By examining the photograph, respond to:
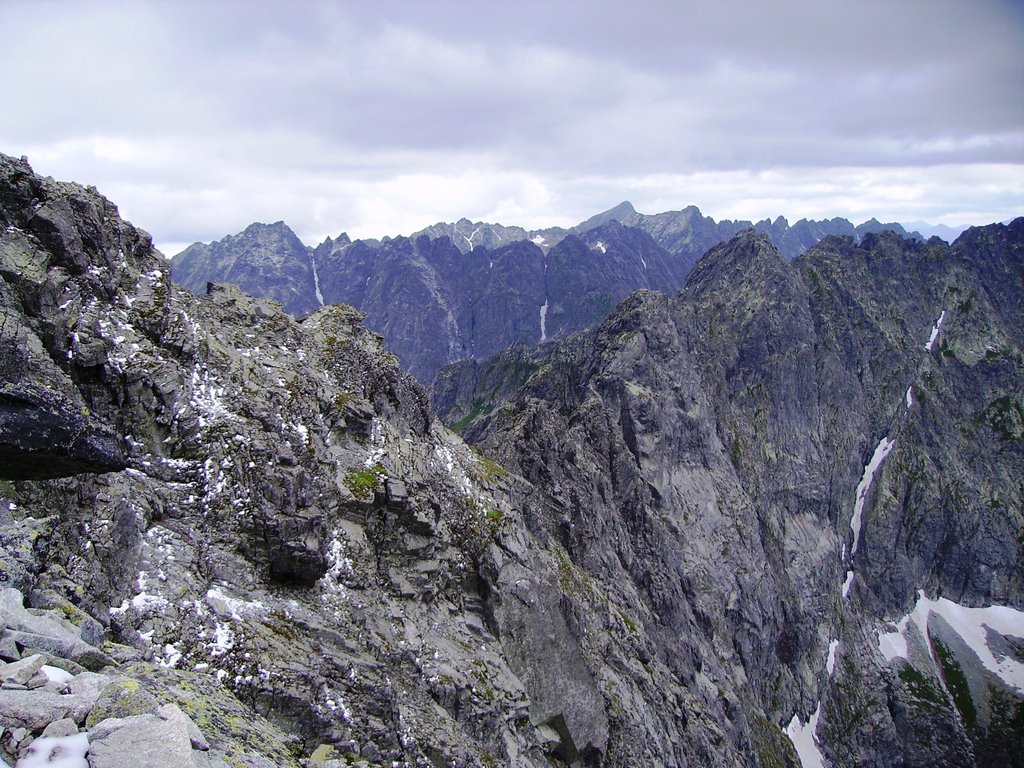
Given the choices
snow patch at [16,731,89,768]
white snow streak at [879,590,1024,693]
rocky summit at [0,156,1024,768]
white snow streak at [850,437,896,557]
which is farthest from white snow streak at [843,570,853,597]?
snow patch at [16,731,89,768]

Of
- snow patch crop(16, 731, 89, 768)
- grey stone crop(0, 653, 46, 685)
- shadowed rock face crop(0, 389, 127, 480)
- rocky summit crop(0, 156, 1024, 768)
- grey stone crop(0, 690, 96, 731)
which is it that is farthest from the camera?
shadowed rock face crop(0, 389, 127, 480)

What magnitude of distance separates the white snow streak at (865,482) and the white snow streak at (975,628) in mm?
21607

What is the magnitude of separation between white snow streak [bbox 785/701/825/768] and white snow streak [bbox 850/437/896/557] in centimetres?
5555

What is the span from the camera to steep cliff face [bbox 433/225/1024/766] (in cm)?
8350

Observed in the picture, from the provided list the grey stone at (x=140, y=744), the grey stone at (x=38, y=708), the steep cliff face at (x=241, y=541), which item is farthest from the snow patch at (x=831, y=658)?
the grey stone at (x=38, y=708)

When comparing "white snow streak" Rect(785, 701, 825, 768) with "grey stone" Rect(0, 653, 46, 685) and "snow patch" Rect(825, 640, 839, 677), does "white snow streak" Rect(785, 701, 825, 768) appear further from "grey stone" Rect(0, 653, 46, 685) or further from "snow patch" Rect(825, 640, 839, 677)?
"grey stone" Rect(0, 653, 46, 685)

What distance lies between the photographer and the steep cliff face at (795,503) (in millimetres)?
83500

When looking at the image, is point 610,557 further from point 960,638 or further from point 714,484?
point 960,638

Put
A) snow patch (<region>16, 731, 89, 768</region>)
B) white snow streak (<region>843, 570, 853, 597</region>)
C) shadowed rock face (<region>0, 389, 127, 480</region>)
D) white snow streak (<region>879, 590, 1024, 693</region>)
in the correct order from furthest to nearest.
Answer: white snow streak (<region>843, 570, 853, 597</region>)
white snow streak (<region>879, 590, 1024, 693</region>)
shadowed rock face (<region>0, 389, 127, 480</region>)
snow patch (<region>16, 731, 89, 768</region>)

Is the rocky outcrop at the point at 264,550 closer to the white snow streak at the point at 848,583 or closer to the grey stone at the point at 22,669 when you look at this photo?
the grey stone at the point at 22,669

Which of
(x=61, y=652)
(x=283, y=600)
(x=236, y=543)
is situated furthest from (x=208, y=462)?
(x=61, y=652)

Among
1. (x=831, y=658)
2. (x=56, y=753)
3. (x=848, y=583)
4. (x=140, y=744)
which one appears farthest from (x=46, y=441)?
(x=848, y=583)

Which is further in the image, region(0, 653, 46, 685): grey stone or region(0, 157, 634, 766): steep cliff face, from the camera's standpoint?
region(0, 157, 634, 766): steep cliff face

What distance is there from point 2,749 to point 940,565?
694ft
